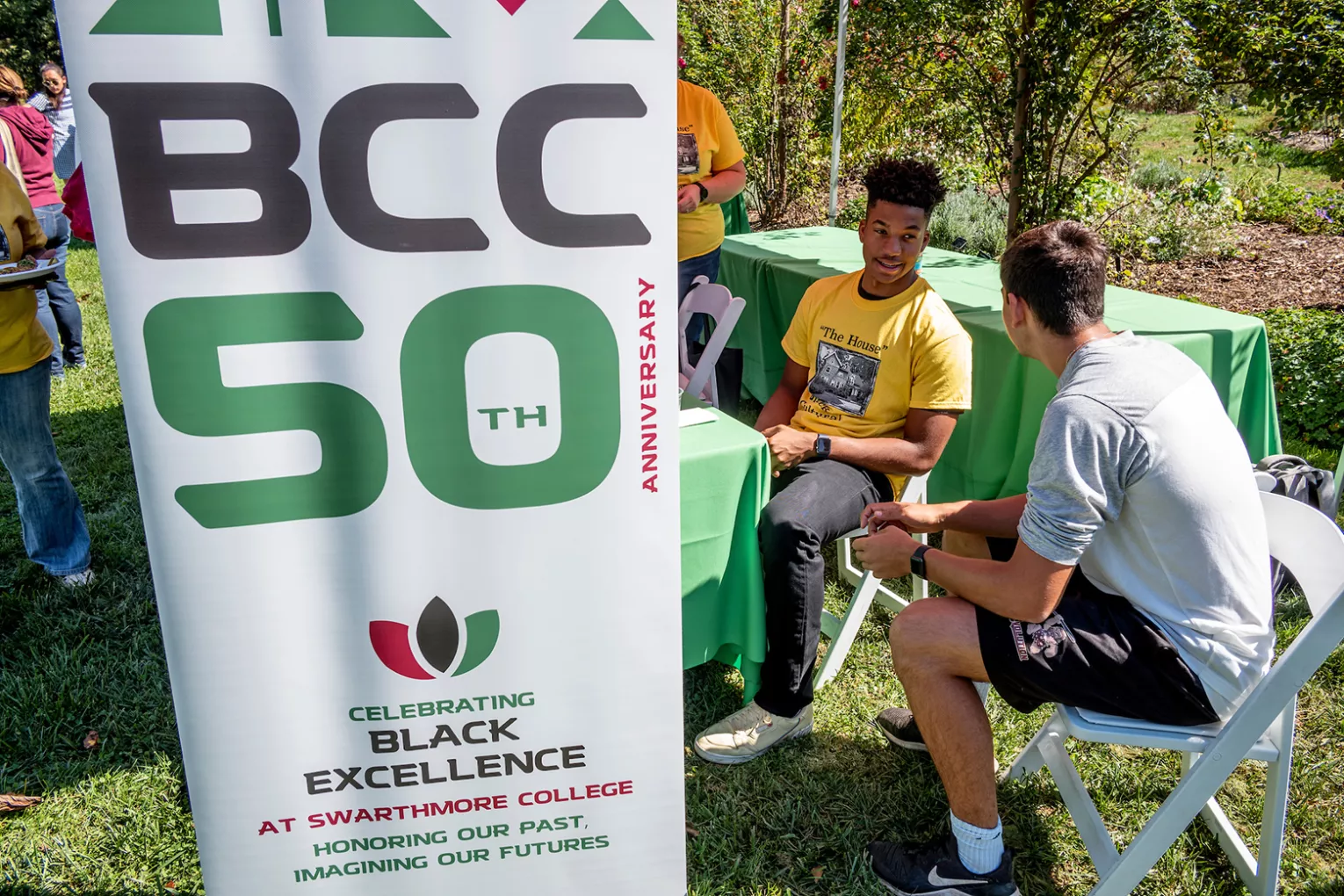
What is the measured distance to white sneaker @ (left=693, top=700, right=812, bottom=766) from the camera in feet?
7.88

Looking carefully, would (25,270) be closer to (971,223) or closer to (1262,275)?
(971,223)

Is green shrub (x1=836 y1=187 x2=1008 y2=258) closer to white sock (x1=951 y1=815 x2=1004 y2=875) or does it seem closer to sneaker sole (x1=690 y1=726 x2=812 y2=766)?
sneaker sole (x1=690 y1=726 x2=812 y2=766)

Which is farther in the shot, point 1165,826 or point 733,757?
point 733,757

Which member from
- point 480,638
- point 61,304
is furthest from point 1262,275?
point 61,304

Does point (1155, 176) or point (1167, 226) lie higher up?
point (1155, 176)

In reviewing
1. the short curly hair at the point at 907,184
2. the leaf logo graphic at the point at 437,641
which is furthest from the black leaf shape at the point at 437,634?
the short curly hair at the point at 907,184


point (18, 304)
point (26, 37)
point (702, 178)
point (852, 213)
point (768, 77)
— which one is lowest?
point (852, 213)

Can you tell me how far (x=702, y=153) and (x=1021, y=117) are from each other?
217cm

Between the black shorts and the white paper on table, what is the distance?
0.91 meters

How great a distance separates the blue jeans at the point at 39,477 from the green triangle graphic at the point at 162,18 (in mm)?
2414

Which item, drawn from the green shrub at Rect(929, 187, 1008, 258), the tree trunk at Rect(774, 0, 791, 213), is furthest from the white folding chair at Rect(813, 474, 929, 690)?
the tree trunk at Rect(774, 0, 791, 213)

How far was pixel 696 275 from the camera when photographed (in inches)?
160

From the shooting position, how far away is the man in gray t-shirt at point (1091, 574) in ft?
5.40

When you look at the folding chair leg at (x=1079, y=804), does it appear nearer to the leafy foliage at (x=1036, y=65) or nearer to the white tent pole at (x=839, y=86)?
the leafy foliage at (x=1036, y=65)
